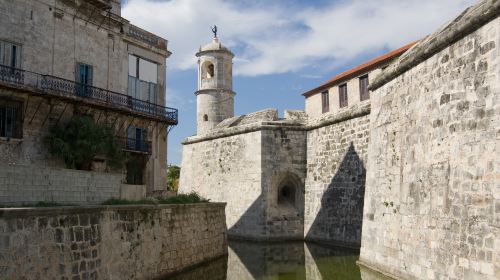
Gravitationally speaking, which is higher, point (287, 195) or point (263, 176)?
point (263, 176)

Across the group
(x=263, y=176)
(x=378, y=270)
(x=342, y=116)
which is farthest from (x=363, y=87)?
(x=378, y=270)

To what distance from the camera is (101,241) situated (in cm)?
890

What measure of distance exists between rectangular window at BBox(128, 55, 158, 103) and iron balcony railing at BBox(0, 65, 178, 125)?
0.37 m

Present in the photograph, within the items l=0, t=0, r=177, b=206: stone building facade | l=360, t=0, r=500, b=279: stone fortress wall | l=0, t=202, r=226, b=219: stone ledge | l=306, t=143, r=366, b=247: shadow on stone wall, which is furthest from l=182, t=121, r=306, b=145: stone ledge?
l=0, t=202, r=226, b=219: stone ledge

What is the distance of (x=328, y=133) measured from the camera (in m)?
18.6

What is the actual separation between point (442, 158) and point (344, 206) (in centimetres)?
831

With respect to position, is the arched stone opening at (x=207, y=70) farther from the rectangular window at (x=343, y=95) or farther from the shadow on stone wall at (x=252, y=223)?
the shadow on stone wall at (x=252, y=223)

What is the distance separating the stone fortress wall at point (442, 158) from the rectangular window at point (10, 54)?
396 inches

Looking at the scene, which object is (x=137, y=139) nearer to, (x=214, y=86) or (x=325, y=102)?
(x=325, y=102)

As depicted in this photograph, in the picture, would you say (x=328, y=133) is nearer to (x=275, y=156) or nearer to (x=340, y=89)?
(x=275, y=156)

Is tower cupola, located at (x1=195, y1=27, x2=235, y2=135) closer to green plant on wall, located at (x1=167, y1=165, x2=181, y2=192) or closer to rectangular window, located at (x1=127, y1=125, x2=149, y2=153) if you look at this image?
green plant on wall, located at (x1=167, y1=165, x2=181, y2=192)

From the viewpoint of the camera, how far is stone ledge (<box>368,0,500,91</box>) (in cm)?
763

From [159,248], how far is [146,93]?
848 cm

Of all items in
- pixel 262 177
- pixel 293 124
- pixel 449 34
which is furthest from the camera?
pixel 293 124
